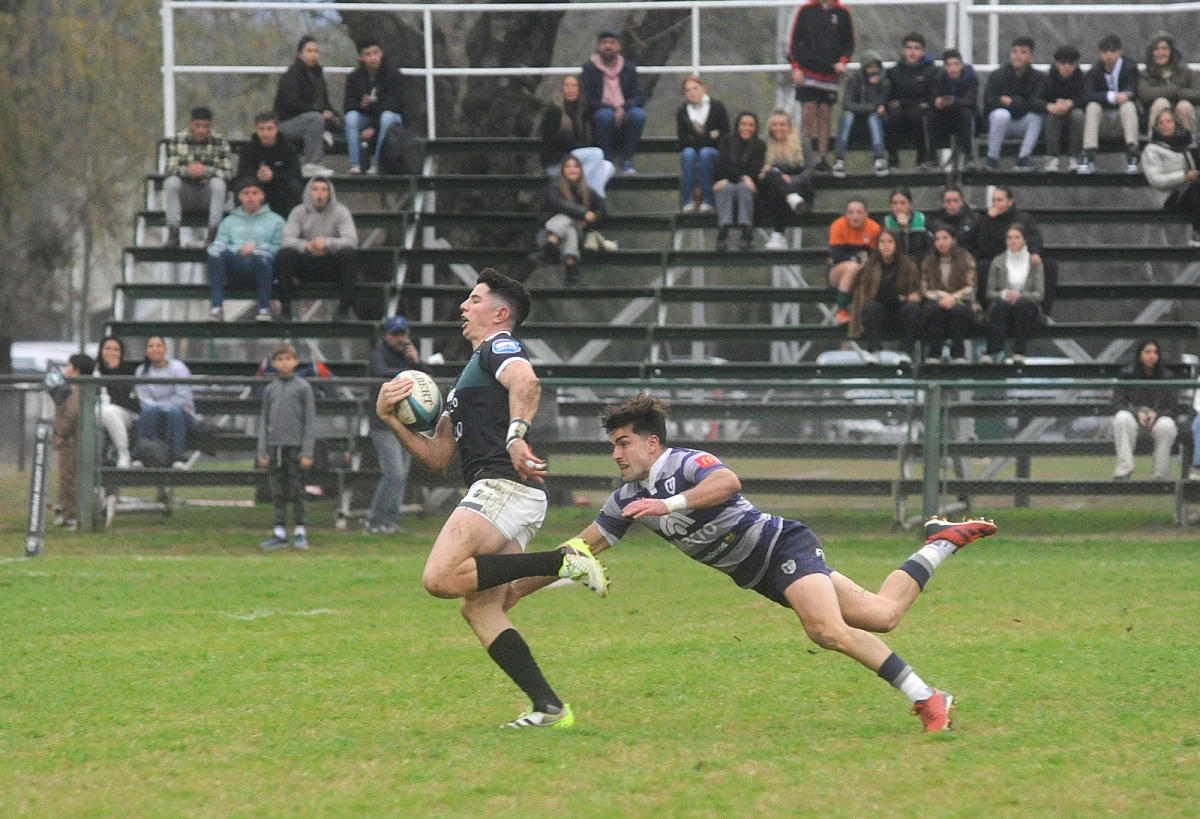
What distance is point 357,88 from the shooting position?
19.7m

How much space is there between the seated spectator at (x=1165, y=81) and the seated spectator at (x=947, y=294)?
12.0ft

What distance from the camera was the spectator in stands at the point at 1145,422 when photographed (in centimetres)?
1417

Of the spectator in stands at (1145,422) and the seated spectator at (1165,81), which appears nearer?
the spectator in stands at (1145,422)

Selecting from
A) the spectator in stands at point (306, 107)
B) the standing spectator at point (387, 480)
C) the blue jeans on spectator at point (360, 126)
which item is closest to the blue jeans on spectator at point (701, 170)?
the blue jeans on spectator at point (360, 126)

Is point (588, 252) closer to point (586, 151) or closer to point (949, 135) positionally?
point (586, 151)

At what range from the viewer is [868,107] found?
19312 millimetres

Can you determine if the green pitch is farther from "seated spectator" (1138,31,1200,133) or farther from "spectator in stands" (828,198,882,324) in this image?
"seated spectator" (1138,31,1200,133)

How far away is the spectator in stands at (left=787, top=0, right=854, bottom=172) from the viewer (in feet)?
62.6

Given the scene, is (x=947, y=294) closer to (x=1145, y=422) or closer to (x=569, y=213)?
(x=1145, y=422)

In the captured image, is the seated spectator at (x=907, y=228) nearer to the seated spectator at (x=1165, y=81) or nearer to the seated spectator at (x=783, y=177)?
the seated spectator at (x=783, y=177)

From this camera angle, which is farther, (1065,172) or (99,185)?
(99,185)

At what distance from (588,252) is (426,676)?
36.3 feet

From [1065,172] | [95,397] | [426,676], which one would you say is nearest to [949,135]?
[1065,172]

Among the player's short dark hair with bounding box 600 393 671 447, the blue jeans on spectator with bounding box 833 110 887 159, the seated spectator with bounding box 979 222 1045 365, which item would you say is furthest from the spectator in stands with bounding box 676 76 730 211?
the player's short dark hair with bounding box 600 393 671 447
